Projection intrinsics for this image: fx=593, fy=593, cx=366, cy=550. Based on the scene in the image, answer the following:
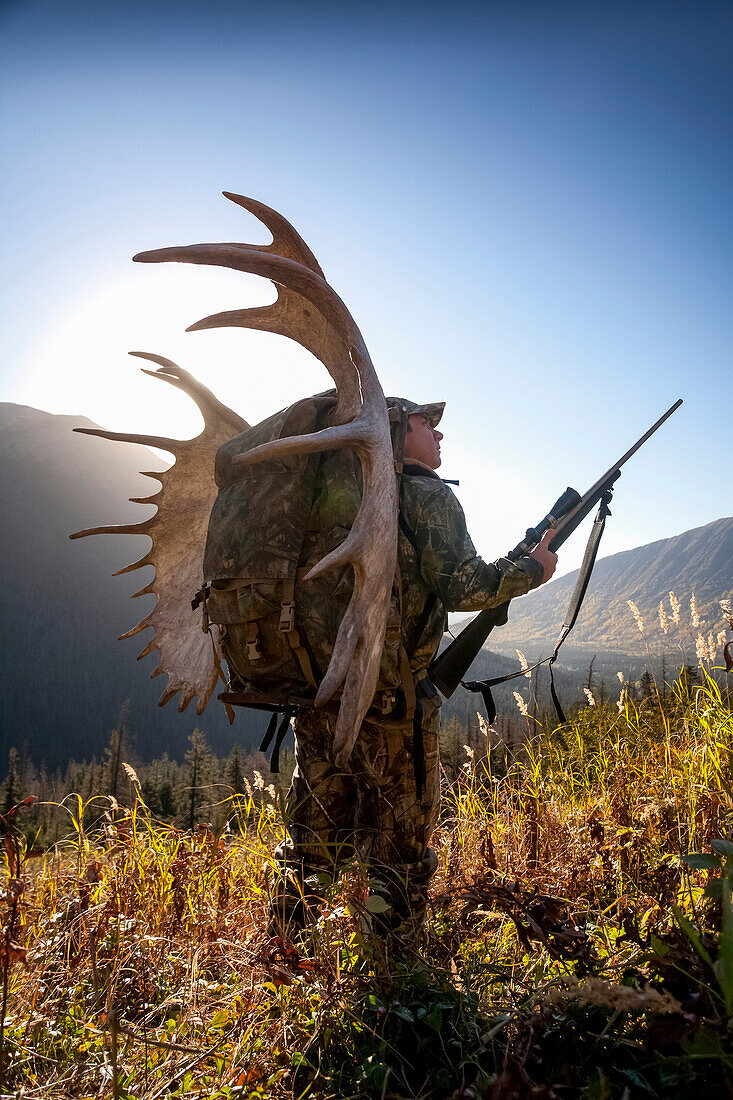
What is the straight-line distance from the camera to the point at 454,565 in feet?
9.13

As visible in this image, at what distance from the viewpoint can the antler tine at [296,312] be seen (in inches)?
98.5

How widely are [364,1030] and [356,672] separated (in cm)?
110

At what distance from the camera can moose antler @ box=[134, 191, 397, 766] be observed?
228 centimetres

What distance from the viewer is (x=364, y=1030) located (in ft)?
5.87

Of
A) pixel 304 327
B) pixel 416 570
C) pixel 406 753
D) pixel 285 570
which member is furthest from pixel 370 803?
pixel 304 327

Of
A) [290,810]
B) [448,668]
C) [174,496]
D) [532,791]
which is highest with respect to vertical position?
[174,496]

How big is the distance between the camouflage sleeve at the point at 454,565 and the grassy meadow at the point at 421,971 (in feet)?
3.80

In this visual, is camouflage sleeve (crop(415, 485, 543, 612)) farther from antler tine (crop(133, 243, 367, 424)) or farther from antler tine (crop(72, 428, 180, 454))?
antler tine (crop(72, 428, 180, 454))

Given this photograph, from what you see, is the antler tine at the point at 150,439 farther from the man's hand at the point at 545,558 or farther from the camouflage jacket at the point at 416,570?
the man's hand at the point at 545,558

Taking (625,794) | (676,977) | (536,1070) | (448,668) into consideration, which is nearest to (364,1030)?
(536,1070)

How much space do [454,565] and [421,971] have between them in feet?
5.16

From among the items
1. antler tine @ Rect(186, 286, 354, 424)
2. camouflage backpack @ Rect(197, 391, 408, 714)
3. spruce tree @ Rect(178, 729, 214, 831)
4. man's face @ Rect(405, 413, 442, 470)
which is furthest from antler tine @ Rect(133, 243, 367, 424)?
spruce tree @ Rect(178, 729, 214, 831)

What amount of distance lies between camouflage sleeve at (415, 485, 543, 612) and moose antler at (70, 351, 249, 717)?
5.17 ft

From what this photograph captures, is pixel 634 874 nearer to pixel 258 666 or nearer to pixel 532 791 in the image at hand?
pixel 532 791
